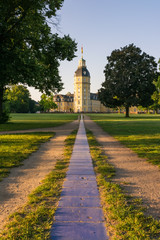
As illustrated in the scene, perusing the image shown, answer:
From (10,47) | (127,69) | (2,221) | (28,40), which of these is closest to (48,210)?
(2,221)

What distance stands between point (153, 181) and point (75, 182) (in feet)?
6.08

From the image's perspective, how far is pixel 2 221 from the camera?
2.95 metres

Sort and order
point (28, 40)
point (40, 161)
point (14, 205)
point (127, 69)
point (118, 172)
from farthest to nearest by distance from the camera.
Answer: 1. point (127, 69)
2. point (28, 40)
3. point (40, 161)
4. point (118, 172)
5. point (14, 205)

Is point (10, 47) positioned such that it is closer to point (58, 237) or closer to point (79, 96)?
point (58, 237)

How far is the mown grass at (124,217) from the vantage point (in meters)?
2.59

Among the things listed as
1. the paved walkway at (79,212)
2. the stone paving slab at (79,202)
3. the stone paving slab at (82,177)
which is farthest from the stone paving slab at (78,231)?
the stone paving slab at (82,177)

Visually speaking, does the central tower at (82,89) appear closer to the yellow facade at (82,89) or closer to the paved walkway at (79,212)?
the yellow facade at (82,89)

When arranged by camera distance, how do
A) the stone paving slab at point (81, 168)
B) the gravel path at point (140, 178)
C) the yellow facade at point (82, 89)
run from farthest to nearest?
the yellow facade at point (82, 89), the stone paving slab at point (81, 168), the gravel path at point (140, 178)

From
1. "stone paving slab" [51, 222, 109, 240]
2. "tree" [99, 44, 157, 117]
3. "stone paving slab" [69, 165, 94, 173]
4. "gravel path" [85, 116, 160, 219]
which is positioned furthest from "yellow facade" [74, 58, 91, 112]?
"stone paving slab" [51, 222, 109, 240]

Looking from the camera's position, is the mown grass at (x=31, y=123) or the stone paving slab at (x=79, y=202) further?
the mown grass at (x=31, y=123)

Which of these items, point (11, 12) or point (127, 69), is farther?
point (127, 69)

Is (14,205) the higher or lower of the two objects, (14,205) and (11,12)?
the lower

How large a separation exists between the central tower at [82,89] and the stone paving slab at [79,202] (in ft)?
444

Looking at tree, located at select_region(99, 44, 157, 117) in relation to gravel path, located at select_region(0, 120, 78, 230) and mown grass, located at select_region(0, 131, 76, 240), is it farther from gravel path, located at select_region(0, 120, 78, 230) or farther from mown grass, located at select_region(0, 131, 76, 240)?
mown grass, located at select_region(0, 131, 76, 240)
